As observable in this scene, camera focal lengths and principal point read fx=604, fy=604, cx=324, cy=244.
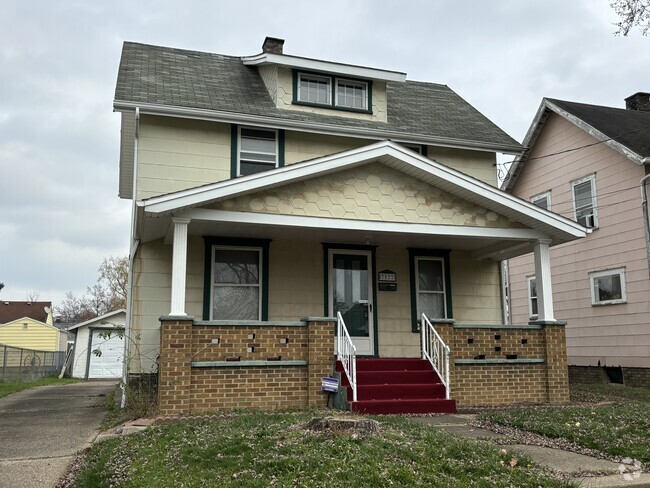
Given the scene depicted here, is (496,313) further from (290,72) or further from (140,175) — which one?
(140,175)

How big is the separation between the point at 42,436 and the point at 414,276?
24.6 ft

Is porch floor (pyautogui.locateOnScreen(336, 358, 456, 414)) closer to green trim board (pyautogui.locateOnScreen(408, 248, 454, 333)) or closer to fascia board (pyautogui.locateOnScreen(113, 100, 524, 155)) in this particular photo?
green trim board (pyautogui.locateOnScreen(408, 248, 454, 333))

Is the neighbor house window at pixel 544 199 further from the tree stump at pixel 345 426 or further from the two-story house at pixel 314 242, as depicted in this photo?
the tree stump at pixel 345 426

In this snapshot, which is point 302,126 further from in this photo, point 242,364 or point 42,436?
point 42,436

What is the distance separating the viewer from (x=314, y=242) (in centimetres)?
1205

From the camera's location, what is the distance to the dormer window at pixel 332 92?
43.5 feet

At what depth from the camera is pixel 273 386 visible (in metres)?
9.11

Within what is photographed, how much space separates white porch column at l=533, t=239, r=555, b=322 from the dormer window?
493 cm

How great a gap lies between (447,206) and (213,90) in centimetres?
561

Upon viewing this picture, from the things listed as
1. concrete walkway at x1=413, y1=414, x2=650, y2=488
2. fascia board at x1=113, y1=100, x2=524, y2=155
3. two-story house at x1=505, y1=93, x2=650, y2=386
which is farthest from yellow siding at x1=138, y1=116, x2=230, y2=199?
two-story house at x1=505, y1=93, x2=650, y2=386

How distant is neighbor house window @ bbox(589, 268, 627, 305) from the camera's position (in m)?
→ 14.9

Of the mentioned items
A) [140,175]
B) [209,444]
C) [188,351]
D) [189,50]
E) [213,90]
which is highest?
[189,50]

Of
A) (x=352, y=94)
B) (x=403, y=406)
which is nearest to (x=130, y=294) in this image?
(x=403, y=406)

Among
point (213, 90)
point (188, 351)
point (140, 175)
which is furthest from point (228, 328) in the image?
point (213, 90)
